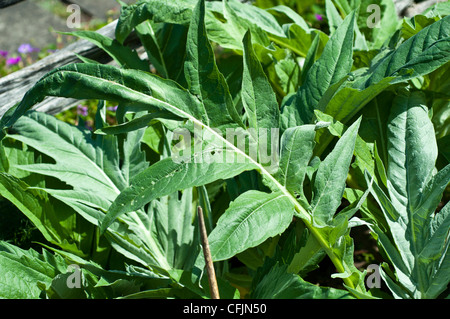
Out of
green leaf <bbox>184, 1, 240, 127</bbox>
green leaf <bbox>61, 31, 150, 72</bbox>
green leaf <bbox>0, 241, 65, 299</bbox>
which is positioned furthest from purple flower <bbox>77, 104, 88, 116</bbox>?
green leaf <bbox>184, 1, 240, 127</bbox>

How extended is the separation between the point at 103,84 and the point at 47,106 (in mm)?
993

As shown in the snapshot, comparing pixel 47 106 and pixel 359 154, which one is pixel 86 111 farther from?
pixel 359 154

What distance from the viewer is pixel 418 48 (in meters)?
1.70

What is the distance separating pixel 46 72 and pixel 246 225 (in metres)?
1.37

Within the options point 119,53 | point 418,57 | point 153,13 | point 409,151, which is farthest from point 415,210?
point 119,53

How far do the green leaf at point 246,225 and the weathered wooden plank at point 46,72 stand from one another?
3.76 feet

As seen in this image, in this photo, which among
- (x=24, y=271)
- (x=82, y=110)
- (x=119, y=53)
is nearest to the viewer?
(x=24, y=271)

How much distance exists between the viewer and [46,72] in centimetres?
228

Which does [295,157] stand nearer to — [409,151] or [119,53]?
[409,151]

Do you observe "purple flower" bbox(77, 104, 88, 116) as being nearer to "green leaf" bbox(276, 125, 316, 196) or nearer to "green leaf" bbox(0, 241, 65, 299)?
"green leaf" bbox(0, 241, 65, 299)

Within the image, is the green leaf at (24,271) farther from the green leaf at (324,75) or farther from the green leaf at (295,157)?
the green leaf at (324,75)

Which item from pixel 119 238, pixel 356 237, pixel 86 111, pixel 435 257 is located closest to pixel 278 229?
pixel 435 257

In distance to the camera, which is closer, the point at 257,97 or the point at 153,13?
the point at 257,97

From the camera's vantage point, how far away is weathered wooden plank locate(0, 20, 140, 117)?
2.18 metres
